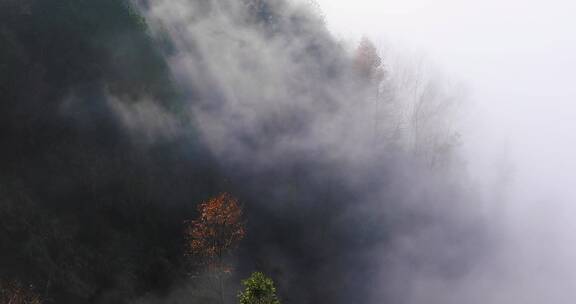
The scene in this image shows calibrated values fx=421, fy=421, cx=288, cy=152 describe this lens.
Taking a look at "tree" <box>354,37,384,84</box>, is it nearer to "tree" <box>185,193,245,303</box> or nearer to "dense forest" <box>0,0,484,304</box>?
"dense forest" <box>0,0,484,304</box>

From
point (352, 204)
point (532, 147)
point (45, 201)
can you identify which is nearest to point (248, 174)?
point (352, 204)

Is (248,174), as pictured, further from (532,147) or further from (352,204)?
(532,147)

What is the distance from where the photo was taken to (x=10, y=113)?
39.8m

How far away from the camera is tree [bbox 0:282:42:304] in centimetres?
3291

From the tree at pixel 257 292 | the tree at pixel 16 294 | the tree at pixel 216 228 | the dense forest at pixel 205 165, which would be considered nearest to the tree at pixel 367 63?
the dense forest at pixel 205 165

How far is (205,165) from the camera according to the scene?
1962 inches

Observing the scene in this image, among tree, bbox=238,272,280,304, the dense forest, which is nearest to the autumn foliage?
the dense forest

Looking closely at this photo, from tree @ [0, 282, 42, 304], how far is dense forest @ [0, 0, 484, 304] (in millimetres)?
268

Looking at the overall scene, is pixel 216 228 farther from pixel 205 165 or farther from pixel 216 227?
pixel 205 165

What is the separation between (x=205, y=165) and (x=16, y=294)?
22702 millimetres

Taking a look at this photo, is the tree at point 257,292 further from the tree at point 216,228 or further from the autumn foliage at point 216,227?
the autumn foliage at point 216,227

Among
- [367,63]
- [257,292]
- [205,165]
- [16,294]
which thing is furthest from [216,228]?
[367,63]

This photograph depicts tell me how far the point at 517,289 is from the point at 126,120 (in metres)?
82.7

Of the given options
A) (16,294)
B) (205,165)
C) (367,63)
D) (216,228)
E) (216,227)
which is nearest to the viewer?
(16,294)
